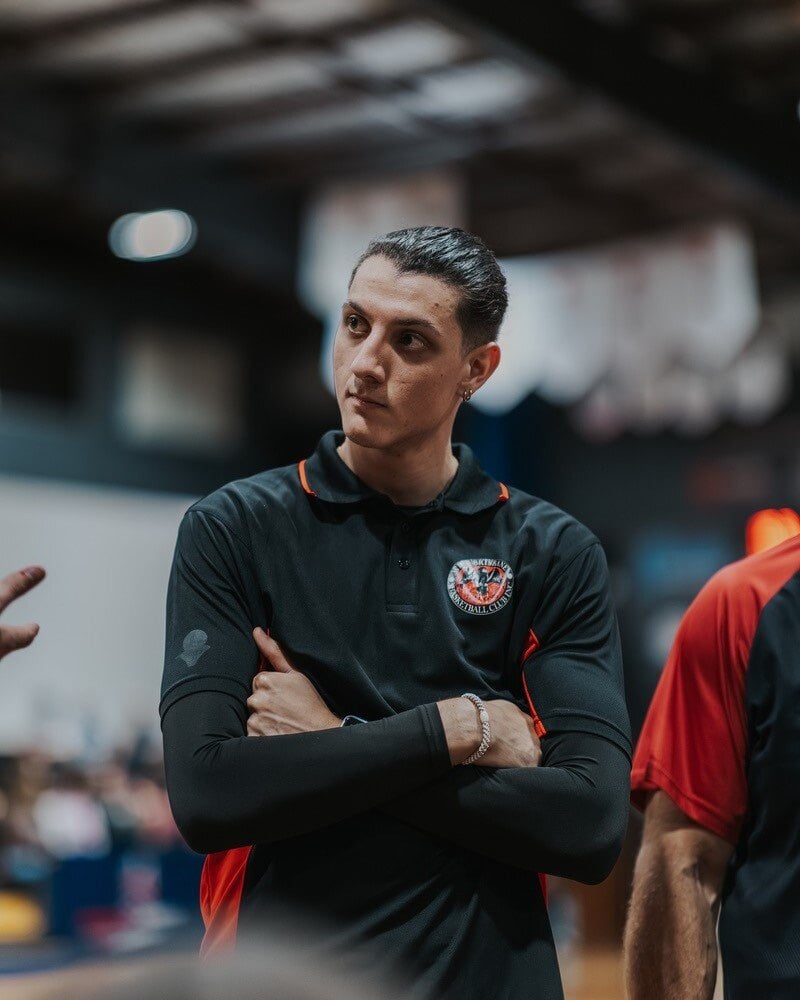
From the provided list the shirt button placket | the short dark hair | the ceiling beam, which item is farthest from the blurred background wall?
the shirt button placket

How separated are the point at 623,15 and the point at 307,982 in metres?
6.35

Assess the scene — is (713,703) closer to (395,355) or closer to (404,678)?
(404,678)

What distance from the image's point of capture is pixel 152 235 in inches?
407

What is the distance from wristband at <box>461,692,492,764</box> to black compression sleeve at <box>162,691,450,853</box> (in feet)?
0.16

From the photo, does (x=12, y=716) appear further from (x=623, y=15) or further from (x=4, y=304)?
(x=623, y=15)

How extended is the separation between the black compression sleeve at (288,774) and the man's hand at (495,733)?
2 centimetres

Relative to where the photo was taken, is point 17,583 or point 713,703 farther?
point 713,703

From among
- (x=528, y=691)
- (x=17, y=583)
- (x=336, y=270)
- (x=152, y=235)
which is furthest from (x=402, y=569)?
(x=152, y=235)

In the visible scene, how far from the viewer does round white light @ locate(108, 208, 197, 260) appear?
988 cm

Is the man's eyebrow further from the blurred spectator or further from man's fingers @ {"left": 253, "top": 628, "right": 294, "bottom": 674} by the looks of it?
the blurred spectator

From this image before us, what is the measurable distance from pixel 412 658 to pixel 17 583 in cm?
48

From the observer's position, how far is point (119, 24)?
287 inches

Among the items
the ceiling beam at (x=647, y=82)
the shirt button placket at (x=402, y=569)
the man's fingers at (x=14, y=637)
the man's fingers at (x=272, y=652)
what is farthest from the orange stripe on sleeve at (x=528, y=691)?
the ceiling beam at (x=647, y=82)

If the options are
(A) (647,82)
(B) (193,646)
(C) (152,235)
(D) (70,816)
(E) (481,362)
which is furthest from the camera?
(C) (152,235)
